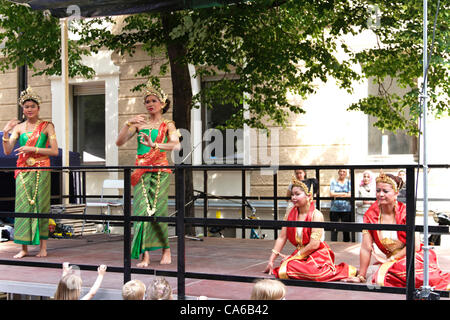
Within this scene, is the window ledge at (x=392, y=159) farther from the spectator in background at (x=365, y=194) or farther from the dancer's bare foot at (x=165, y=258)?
the dancer's bare foot at (x=165, y=258)

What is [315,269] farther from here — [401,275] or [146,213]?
[146,213]

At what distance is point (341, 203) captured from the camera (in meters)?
10.9

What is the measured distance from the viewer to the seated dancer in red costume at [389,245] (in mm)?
5320

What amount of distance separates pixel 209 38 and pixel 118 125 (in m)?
5.46

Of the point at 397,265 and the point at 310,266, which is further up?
the point at 397,265

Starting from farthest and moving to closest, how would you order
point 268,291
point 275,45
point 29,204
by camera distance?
1. point 275,45
2. point 29,204
3. point 268,291

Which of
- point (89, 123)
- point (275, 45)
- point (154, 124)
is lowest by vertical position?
point (154, 124)

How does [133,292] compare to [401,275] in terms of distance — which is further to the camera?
[401,275]

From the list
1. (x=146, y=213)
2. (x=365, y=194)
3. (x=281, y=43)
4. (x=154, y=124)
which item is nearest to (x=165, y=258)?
(x=146, y=213)

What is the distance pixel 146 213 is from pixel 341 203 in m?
5.13

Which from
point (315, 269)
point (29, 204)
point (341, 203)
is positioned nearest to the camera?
point (315, 269)

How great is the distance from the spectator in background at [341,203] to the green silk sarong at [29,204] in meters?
5.18

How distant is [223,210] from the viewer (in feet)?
45.0

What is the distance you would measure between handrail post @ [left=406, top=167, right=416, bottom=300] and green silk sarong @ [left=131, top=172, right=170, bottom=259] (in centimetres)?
298
